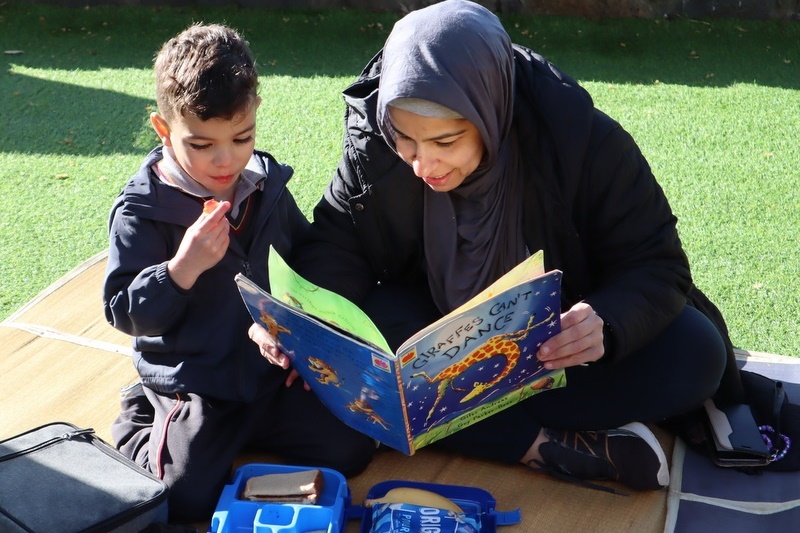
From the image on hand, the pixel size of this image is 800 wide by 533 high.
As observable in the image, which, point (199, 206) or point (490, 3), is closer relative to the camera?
point (199, 206)

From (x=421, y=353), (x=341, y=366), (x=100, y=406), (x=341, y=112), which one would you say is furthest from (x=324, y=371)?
(x=341, y=112)

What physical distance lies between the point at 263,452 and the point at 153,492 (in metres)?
0.45

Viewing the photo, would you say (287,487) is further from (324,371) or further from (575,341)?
(575,341)

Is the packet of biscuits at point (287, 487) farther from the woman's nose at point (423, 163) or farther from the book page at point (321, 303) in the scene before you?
the woman's nose at point (423, 163)

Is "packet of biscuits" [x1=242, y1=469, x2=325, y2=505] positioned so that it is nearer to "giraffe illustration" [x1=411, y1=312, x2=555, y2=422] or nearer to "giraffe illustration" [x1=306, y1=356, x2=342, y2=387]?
"giraffe illustration" [x1=306, y1=356, x2=342, y2=387]

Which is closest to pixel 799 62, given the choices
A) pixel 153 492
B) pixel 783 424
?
pixel 783 424

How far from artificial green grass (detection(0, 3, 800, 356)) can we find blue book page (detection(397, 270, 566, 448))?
1181 millimetres

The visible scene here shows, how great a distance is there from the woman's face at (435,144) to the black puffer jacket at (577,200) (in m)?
0.18

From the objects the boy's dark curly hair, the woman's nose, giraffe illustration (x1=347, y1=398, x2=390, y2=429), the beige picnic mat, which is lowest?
the beige picnic mat

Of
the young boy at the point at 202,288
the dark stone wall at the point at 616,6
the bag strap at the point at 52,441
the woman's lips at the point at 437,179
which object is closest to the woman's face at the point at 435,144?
the woman's lips at the point at 437,179

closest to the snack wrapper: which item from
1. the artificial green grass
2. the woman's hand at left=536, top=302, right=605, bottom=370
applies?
the woman's hand at left=536, top=302, right=605, bottom=370

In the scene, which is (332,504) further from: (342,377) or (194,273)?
(194,273)

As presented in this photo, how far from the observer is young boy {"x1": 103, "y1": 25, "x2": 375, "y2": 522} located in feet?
6.72

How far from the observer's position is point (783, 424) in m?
2.26
